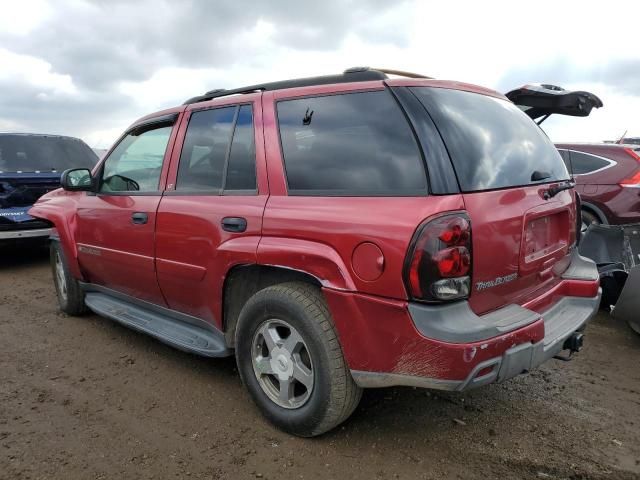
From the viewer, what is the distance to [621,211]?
20.2 feet

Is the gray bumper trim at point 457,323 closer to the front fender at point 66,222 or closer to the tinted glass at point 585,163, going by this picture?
the front fender at point 66,222

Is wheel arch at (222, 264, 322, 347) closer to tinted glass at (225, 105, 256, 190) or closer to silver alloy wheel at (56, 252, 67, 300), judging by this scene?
tinted glass at (225, 105, 256, 190)

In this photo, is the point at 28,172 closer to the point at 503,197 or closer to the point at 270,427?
the point at 270,427

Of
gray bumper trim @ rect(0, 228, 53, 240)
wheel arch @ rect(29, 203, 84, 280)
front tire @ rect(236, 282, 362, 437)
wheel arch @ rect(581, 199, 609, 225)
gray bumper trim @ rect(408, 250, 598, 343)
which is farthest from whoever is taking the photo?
gray bumper trim @ rect(0, 228, 53, 240)

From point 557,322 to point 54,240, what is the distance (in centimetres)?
442

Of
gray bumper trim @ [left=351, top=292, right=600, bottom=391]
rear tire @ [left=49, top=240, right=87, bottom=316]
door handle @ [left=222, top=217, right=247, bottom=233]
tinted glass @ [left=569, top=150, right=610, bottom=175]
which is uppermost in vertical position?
tinted glass @ [left=569, top=150, right=610, bottom=175]

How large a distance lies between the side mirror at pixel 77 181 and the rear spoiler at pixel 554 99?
506 cm

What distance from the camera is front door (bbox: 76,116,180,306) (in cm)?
347

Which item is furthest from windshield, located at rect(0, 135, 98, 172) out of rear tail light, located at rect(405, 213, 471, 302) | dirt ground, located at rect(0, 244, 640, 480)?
rear tail light, located at rect(405, 213, 471, 302)

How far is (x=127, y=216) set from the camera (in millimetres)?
3602

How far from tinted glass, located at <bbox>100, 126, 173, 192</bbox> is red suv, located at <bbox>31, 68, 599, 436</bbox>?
11 cm

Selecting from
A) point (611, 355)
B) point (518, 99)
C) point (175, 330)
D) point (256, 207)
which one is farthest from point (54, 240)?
point (518, 99)

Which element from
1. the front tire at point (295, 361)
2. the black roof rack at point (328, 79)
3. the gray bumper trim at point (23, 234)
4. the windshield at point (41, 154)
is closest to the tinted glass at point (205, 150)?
the black roof rack at point (328, 79)

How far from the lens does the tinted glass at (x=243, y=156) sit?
286 cm
